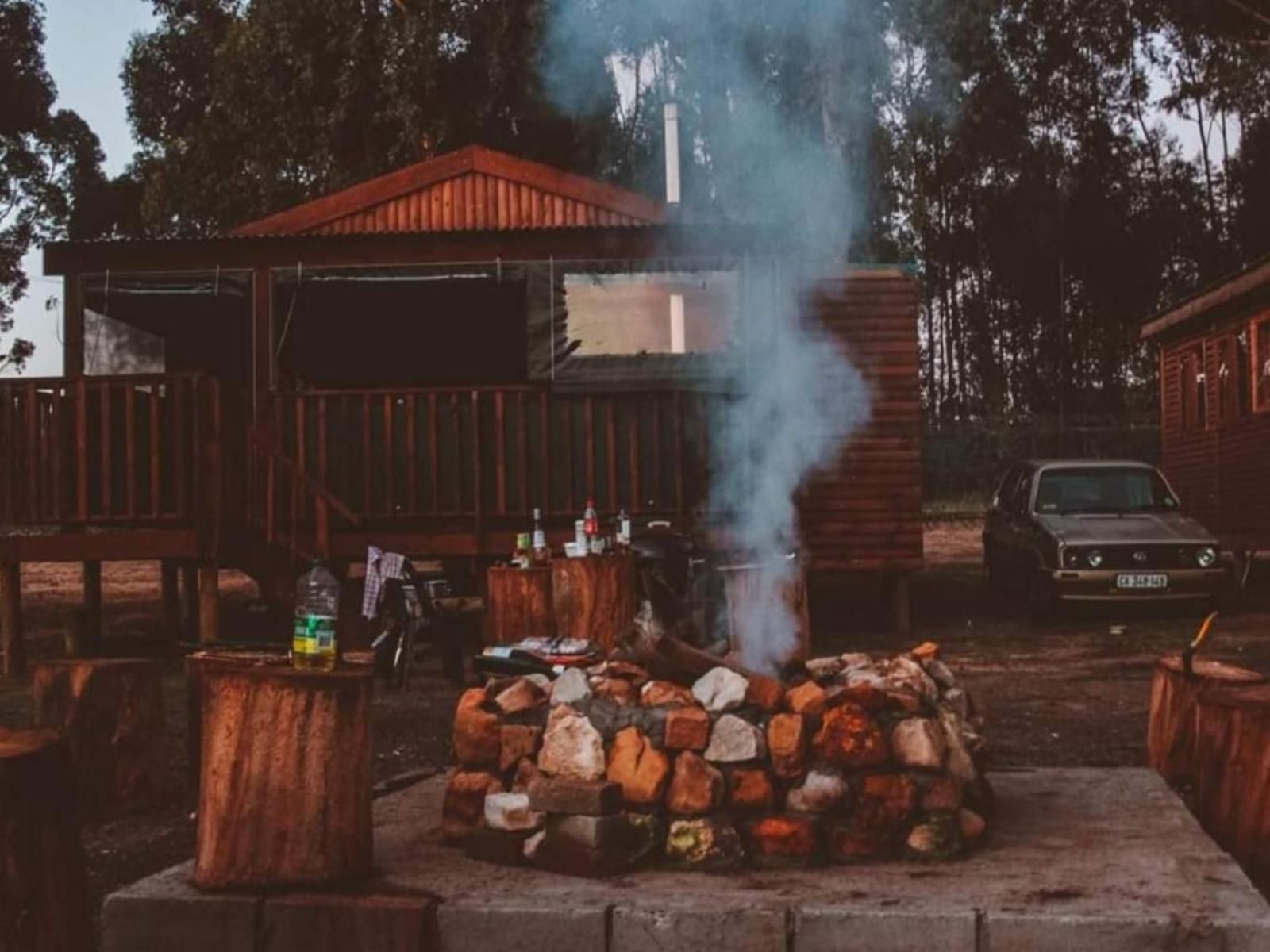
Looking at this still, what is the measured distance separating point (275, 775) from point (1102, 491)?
1252cm

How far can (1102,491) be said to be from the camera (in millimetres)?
15422

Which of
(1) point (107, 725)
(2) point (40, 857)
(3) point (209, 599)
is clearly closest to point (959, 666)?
(3) point (209, 599)

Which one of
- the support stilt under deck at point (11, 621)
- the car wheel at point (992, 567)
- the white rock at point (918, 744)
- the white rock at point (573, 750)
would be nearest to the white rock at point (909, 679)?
the white rock at point (918, 744)

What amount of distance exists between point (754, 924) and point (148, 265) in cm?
1000

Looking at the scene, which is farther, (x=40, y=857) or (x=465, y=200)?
(x=465, y=200)

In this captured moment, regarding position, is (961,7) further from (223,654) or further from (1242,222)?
(1242,222)

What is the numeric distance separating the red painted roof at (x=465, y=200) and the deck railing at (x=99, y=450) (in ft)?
12.8

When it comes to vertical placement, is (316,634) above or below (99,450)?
below

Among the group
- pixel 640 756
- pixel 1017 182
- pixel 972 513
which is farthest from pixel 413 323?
pixel 1017 182

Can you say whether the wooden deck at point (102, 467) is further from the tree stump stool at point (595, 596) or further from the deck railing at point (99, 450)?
the tree stump stool at point (595, 596)

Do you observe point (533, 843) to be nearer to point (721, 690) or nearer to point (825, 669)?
point (721, 690)

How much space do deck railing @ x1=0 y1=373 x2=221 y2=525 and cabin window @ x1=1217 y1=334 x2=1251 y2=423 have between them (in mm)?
13627

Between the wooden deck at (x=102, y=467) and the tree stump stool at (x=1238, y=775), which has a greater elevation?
the wooden deck at (x=102, y=467)

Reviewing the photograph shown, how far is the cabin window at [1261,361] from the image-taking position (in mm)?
18250
